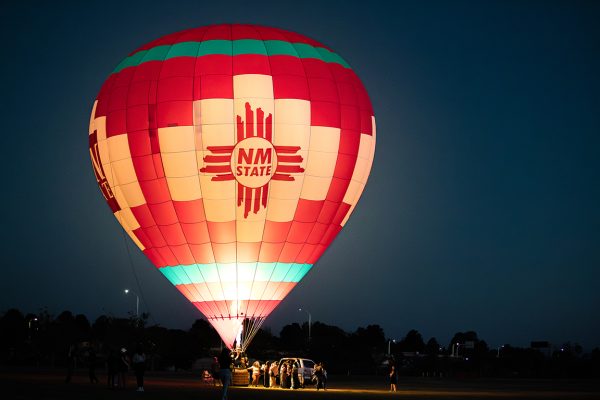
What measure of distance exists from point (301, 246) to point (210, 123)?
644 centimetres

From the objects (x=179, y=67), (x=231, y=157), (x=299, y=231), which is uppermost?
(x=179, y=67)

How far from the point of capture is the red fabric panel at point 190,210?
3928 centimetres

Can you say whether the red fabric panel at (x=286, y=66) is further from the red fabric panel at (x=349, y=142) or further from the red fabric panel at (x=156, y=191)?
the red fabric panel at (x=156, y=191)

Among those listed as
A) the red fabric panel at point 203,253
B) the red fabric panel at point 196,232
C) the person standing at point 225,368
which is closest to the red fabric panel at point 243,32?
the red fabric panel at point 196,232

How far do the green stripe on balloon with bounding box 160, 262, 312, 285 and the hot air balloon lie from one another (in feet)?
0.17

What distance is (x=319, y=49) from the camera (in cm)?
4184

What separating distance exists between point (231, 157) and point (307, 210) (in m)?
4.01

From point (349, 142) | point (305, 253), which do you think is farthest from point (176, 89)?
point (305, 253)

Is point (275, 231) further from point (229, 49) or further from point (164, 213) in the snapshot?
point (229, 49)

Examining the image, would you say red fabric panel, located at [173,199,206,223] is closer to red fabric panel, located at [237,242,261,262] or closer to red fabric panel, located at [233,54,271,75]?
red fabric panel, located at [237,242,261,262]

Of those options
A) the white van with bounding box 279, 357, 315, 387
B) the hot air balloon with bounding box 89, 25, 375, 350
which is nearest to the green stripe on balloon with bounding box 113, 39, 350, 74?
the hot air balloon with bounding box 89, 25, 375, 350

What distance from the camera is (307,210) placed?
132 ft

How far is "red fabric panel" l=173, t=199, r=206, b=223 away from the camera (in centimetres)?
3928

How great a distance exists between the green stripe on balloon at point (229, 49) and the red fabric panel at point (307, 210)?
5.86m
